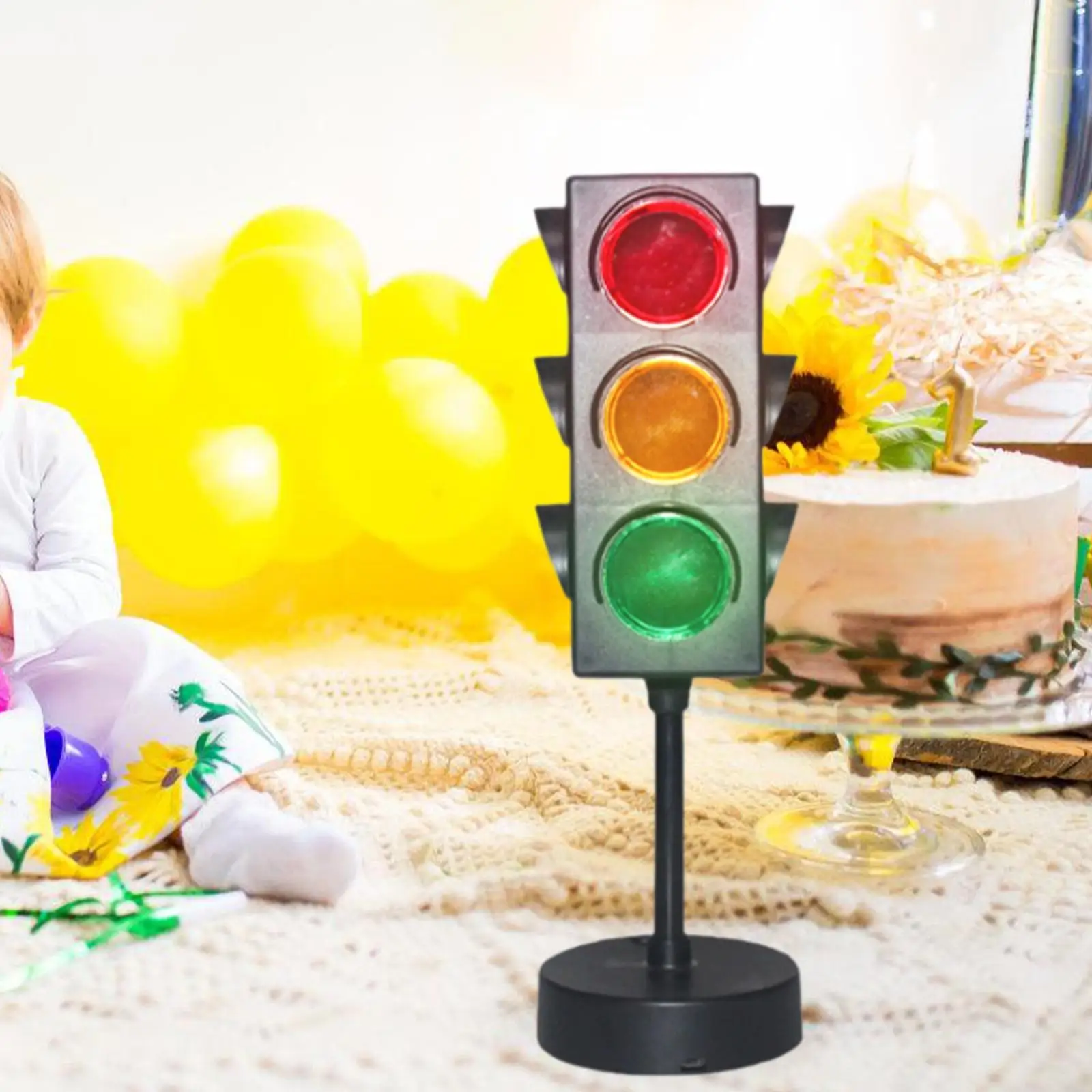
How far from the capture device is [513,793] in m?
1.51

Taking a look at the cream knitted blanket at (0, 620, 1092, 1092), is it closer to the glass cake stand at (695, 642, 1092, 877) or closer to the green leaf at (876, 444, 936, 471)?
the glass cake stand at (695, 642, 1092, 877)

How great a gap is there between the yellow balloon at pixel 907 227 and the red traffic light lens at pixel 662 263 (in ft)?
3.95

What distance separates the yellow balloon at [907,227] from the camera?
208cm

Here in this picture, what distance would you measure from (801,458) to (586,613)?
445 mm

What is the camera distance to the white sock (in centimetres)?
122

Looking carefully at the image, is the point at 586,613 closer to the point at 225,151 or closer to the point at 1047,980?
the point at 1047,980

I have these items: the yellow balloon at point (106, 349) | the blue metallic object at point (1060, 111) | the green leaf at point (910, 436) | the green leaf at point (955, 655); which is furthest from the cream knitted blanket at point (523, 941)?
the blue metallic object at point (1060, 111)

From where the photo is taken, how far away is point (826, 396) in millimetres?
1286

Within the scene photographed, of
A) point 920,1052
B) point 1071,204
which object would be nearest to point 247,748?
point 920,1052

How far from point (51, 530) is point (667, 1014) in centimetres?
73

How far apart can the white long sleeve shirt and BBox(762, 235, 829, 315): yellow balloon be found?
882 mm

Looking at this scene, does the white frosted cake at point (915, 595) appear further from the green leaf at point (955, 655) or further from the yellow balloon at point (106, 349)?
the yellow balloon at point (106, 349)

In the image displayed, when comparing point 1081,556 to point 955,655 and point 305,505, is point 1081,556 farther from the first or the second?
point 305,505

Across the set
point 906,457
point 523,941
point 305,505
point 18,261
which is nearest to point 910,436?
point 906,457
